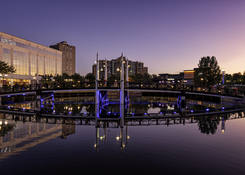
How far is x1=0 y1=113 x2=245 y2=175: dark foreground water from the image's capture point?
37.8ft

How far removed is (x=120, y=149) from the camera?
14.9 meters

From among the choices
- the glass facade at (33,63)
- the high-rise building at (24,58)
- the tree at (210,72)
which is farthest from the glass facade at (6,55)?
the tree at (210,72)

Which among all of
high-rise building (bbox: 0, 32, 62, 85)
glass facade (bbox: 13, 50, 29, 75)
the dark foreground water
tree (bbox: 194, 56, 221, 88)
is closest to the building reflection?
the dark foreground water

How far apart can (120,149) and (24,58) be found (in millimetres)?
100236

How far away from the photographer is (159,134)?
65.4ft

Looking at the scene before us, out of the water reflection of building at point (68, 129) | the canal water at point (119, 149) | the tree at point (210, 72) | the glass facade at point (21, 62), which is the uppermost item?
the glass facade at point (21, 62)

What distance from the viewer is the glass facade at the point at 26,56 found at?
275ft

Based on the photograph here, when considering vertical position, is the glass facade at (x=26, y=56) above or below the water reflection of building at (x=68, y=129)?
above

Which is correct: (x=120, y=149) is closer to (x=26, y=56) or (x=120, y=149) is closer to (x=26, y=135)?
(x=26, y=135)

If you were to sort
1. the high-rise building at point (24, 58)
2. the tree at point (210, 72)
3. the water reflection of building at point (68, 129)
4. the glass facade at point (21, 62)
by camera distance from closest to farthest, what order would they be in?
the water reflection of building at point (68, 129)
the tree at point (210, 72)
the high-rise building at point (24, 58)
the glass facade at point (21, 62)

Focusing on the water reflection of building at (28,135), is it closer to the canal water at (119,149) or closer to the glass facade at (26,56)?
the canal water at (119,149)

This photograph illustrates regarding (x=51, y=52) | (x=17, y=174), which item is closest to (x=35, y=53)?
(x=51, y=52)

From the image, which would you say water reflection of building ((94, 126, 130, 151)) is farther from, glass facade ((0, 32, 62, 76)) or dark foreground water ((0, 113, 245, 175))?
glass facade ((0, 32, 62, 76))

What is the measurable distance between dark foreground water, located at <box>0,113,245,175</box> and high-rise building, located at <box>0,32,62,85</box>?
61022mm
